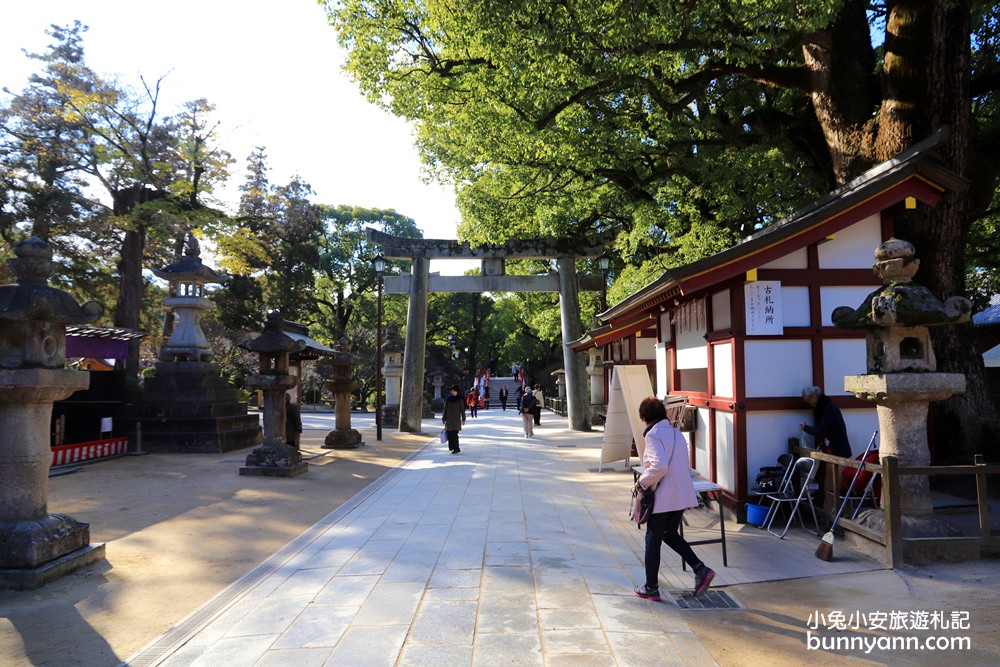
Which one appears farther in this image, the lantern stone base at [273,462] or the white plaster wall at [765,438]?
the lantern stone base at [273,462]

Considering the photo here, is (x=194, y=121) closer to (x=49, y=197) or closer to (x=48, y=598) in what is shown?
(x=49, y=197)

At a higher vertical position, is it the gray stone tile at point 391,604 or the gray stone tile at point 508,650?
the gray stone tile at point 508,650

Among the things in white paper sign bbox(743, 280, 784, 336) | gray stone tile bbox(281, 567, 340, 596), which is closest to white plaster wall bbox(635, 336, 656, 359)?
white paper sign bbox(743, 280, 784, 336)

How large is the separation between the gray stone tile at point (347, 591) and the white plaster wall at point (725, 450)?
4539 mm

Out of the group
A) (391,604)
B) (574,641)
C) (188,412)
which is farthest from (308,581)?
(188,412)

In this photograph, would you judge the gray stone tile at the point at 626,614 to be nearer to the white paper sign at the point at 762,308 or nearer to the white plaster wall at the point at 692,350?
the white paper sign at the point at 762,308

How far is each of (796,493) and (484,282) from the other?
14.8 metres

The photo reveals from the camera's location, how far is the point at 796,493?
22.9ft

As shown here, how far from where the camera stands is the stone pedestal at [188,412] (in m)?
14.5

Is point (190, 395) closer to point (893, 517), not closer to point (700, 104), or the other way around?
point (700, 104)

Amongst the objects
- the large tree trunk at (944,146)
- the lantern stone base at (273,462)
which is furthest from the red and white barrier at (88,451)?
the large tree trunk at (944,146)

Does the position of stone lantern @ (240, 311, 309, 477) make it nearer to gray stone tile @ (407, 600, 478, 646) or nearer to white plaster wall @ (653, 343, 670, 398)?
white plaster wall @ (653, 343, 670, 398)

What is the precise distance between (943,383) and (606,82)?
6323mm

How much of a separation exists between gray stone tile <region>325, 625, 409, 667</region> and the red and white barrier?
34.7 ft
